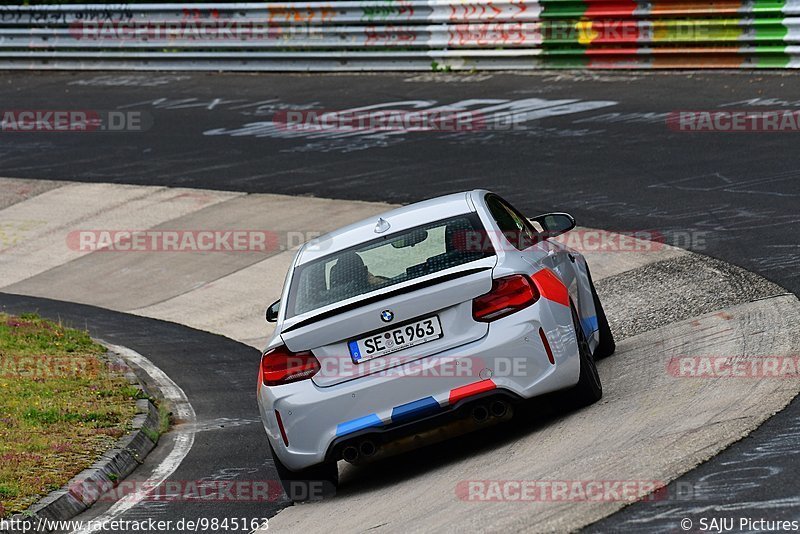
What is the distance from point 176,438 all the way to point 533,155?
8.47 m

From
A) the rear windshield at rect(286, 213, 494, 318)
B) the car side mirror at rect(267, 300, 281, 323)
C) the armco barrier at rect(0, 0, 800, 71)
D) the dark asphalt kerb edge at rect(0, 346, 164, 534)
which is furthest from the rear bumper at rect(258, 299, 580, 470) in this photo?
the armco barrier at rect(0, 0, 800, 71)

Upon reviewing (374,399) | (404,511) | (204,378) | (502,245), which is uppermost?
(502,245)

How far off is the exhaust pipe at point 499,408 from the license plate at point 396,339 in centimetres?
52

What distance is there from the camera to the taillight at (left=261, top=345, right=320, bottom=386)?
23.6 ft

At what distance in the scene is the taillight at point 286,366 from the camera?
7.20 metres

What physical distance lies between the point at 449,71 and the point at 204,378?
13402 millimetres

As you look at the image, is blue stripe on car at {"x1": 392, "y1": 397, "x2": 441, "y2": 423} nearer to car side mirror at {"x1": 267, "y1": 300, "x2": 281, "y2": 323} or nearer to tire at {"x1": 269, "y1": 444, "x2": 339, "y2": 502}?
tire at {"x1": 269, "y1": 444, "x2": 339, "y2": 502}

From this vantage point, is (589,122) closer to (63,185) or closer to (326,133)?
(326,133)

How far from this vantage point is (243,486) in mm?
8070

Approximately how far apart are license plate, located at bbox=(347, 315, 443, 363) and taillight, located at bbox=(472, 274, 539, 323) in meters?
0.25

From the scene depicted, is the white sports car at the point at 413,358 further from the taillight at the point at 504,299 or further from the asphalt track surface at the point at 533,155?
the asphalt track surface at the point at 533,155

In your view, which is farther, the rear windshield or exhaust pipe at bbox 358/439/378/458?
the rear windshield

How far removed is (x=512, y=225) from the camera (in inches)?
325

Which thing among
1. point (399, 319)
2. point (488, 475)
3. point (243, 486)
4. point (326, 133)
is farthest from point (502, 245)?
point (326, 133)
